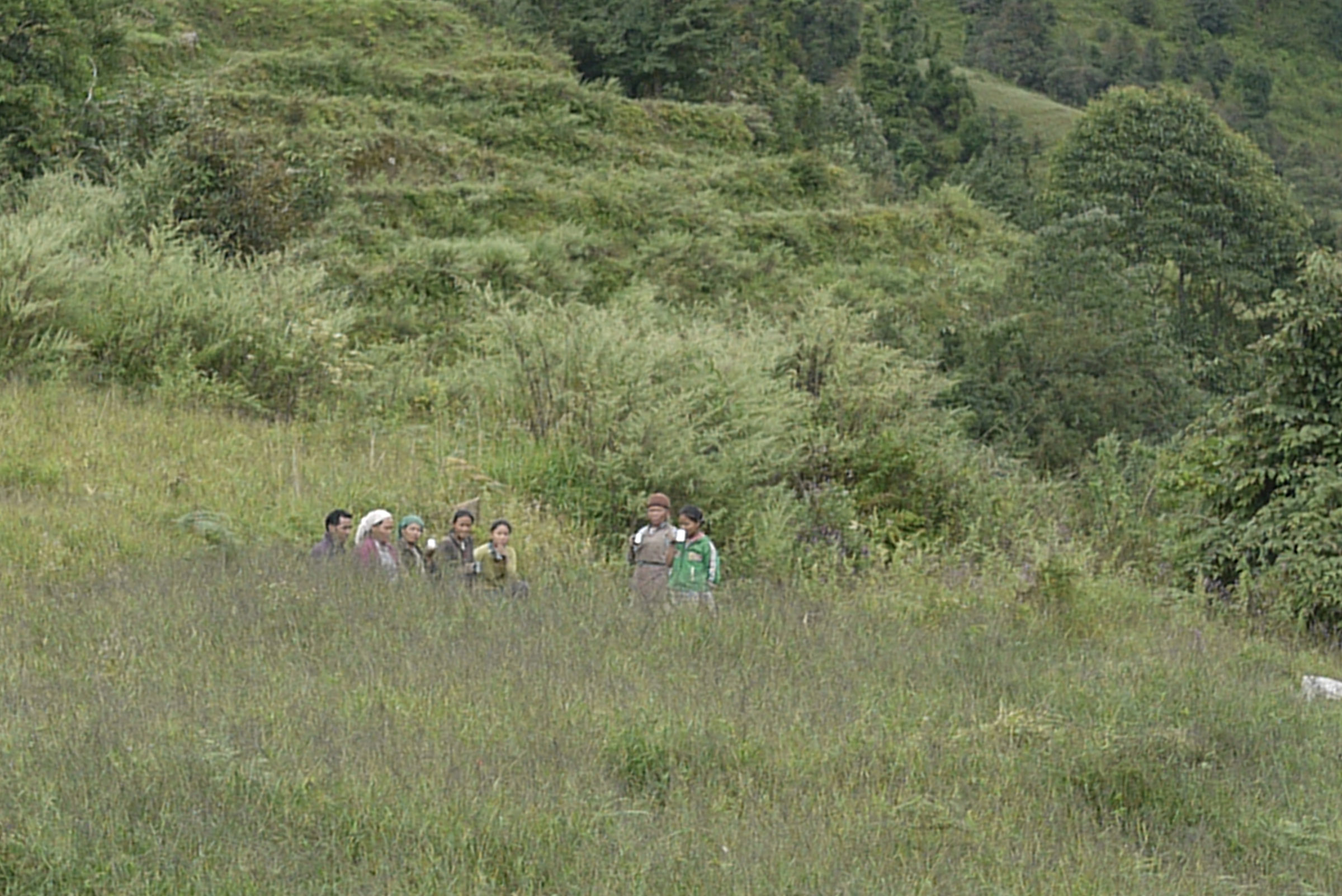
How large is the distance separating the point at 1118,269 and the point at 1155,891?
74.0 ft

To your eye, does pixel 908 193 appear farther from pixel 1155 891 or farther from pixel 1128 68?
pixel 1128 68

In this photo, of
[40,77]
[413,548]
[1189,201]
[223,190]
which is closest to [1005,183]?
[1189,201]

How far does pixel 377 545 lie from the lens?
9.62 meters

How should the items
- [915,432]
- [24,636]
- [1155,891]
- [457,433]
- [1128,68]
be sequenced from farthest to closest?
[1128,68] → [915,432] → [457,433] → [24,636] → [1155,891]

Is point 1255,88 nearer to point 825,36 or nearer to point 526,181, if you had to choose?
point 825,36

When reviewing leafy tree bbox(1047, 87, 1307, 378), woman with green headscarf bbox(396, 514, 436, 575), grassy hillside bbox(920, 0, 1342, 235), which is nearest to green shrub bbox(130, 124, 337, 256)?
woman with green headscarf bbox(396, 514, 436, 575)

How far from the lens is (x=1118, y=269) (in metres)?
26.0

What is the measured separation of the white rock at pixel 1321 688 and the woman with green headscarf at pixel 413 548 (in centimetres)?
591

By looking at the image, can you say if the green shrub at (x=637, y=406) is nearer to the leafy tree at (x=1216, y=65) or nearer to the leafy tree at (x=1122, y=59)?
the leafy tree at (x=1122, y=59)

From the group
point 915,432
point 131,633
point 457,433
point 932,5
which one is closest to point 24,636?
point 131,633

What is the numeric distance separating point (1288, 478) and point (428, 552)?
7962 millimetres

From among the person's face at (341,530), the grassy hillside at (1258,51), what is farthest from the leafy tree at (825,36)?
the person's face at (341,530)

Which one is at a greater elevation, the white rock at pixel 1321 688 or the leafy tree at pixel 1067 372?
the white rock at pixel 1321 688

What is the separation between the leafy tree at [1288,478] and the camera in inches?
481
